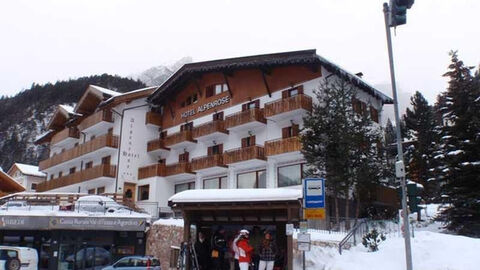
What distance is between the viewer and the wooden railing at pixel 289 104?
28.3 meters

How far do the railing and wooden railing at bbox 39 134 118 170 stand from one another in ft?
9.31

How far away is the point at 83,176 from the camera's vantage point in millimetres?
41938

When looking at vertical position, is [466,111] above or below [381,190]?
above

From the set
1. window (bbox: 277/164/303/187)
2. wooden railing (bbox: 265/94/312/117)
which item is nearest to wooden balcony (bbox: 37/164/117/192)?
wooden railing (bbox: 265/94/312/117)

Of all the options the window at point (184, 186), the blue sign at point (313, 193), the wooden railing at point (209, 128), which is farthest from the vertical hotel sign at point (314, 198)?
the window at point (184, 186)

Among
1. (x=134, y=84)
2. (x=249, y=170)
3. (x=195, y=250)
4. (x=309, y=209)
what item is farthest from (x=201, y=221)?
(x=134, y=84)

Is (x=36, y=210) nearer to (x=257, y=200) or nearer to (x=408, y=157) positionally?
(x=257, y=200)

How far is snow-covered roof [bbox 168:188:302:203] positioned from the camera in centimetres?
1415

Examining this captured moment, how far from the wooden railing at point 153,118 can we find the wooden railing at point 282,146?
15071 mm

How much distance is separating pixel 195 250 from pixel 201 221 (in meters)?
1.33

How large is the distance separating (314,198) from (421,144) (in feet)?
117

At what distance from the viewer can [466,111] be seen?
80.3 ft

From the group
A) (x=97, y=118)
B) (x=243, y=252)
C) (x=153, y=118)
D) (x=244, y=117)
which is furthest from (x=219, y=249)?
(x=97, y=118)

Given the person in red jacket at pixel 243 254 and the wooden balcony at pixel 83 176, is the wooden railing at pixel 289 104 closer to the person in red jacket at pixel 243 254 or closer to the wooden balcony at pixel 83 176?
the person in red jacket at pixel 243 254
